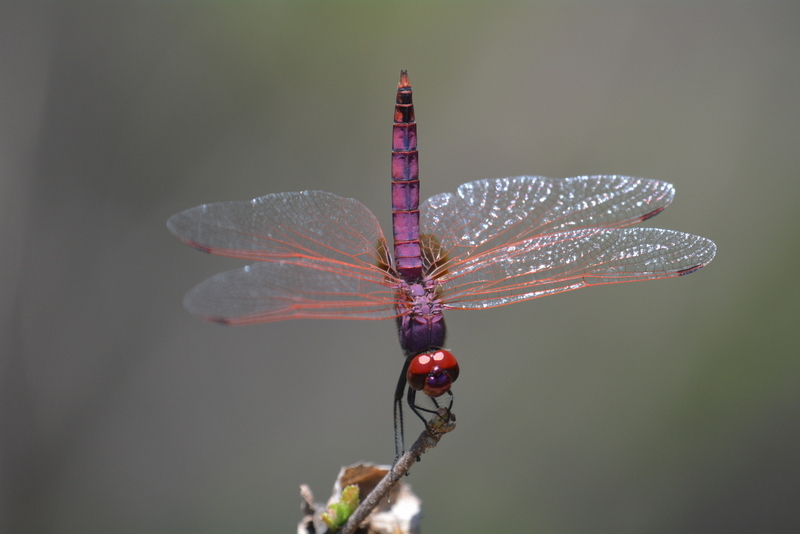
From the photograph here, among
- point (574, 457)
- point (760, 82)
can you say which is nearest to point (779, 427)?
point (574, 457)

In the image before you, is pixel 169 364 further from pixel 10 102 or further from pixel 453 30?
pixel 453 30

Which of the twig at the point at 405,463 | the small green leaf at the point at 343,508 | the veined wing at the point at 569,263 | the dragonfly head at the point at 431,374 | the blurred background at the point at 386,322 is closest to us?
the twig at the point at 405,463

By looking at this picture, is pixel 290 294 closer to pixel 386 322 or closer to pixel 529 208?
pixel 529 208

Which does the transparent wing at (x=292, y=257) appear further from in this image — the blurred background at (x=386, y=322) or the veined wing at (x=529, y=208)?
the blurred background at (x=386, y=322)

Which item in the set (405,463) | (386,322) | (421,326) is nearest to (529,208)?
(421,326)

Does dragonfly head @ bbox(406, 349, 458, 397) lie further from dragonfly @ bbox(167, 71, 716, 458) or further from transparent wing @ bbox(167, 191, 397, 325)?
transparent wing @ bbox(167, 191, 397, 325)

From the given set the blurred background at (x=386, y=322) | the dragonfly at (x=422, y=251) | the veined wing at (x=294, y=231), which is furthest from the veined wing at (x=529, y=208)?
the blurred background at (x=386, y=322)
